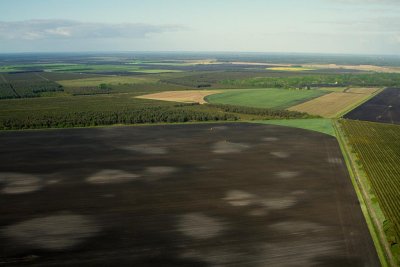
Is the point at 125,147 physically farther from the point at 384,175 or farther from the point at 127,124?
the point at 384,175

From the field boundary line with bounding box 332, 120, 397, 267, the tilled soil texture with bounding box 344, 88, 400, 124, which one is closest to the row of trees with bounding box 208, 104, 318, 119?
the tilled soil texture with bounding box 344, 88, 400, 124

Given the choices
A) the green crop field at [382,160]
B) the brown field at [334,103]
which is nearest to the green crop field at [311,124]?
the green crop field at [382,160]

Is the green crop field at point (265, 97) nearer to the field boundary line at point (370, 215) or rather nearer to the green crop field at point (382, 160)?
the green crop field at point (382, 160)

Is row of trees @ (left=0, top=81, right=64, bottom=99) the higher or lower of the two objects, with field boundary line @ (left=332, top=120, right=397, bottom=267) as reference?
higher

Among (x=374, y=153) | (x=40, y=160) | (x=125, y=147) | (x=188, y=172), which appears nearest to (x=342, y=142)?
(x=374, y=153)

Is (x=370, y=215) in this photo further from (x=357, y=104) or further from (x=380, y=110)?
(x=357, y=104)

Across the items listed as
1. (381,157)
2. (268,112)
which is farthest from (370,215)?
(268,112)

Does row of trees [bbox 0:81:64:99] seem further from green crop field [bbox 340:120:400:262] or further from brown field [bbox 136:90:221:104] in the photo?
green crop field [bbox 340:120:400:262]
